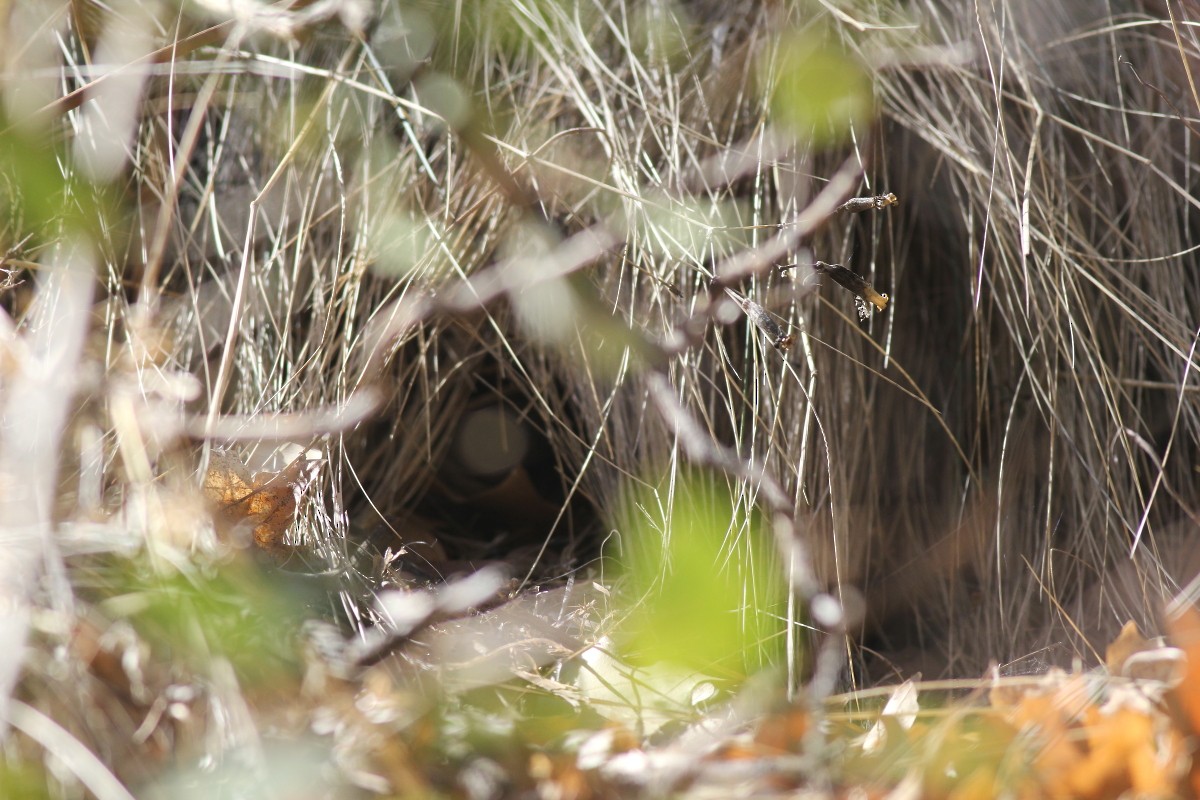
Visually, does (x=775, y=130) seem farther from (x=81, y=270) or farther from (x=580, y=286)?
(x=81, y=270)

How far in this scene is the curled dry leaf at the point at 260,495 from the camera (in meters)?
0.94

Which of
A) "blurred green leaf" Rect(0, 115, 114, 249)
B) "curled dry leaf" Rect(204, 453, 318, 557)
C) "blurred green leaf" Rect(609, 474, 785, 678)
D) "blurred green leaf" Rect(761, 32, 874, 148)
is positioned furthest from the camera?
"blurred green leaf" Rect(761, 32, 874, 148)

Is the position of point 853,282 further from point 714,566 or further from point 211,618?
point 211,618

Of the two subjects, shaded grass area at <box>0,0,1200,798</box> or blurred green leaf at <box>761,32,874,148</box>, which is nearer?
shaded grass area at <box>0,0,1200,798</box>

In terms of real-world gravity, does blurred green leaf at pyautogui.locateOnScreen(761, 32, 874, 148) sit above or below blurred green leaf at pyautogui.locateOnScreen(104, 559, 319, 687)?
above

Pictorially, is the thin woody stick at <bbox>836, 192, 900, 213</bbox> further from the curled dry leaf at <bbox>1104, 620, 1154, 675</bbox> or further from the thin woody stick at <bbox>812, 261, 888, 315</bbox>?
the curled dry leaf at <bbox>1104, 620, 1154, 675</bbox>

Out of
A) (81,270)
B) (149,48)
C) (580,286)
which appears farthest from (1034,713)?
(149,48)

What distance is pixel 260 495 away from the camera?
3.21 feet

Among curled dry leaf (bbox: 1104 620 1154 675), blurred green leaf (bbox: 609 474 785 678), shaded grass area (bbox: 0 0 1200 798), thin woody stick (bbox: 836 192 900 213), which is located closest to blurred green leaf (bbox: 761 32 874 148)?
shaded grass area (bbox: 0 0 1200 798)

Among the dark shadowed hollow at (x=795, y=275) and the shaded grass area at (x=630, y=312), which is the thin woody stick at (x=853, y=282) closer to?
the shaded grass area at (x=630, y=312)

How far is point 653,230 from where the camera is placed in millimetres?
1125

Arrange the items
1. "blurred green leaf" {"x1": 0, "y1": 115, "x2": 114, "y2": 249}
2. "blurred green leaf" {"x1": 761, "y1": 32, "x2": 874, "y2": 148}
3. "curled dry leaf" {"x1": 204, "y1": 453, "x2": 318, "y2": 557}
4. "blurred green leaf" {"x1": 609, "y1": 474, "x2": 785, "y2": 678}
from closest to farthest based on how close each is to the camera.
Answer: "blurred green leaf" {"x1": 0, "y1": 115, "x2": 114, "y2": 249} → "blurred green leaf" {"x1": 609, "y1": 474, "x2": 785, "y2": 678} → "curled dry leaf" {"x1": 204, "y1": 453, "x2": 318, "y2": 557} → "blurred green leaf" {"x1": 761, "y1": 32, "x2": 874, "y2": 148}

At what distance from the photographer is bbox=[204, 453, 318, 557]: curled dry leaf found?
3.09 feet

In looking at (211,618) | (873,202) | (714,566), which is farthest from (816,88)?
(211,618)
